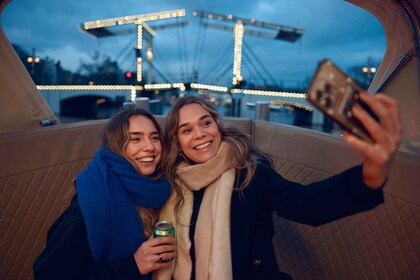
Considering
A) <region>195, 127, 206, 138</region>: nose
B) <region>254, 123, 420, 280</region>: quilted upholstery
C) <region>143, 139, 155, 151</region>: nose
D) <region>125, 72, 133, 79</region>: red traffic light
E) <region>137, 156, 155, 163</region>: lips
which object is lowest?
<region>254, 123, 420, 280</region>: quilted upholstery

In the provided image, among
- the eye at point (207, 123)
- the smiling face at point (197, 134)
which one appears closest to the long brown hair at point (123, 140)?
the smiling face at point (197, 134)

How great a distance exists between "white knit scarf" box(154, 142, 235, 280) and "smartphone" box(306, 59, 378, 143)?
851 millimetres

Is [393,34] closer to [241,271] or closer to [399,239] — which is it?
[399,239]

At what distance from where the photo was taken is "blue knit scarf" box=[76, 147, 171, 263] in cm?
129

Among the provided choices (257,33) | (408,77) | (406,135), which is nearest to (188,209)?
(406,135)

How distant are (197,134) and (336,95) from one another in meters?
1.01

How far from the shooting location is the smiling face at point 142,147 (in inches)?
61.7

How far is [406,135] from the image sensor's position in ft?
6.78

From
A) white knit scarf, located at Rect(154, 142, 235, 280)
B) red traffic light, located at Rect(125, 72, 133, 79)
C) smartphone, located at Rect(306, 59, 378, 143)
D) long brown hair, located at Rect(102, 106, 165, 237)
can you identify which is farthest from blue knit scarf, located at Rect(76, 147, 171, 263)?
red traffic light, located at Rect(125, 72, 133, 79)

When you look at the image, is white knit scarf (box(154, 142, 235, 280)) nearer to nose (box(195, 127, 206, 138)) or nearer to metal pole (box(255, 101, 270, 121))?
nose (box(195, 127, 206, 138))

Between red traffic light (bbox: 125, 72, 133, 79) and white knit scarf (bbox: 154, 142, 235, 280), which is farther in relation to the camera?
red traffic light (bbox: 125, 72, 133, 79)

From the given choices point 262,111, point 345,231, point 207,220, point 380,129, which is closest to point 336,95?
point 380,129

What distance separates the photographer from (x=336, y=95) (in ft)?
2.44

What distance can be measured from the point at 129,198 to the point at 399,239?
136cm
